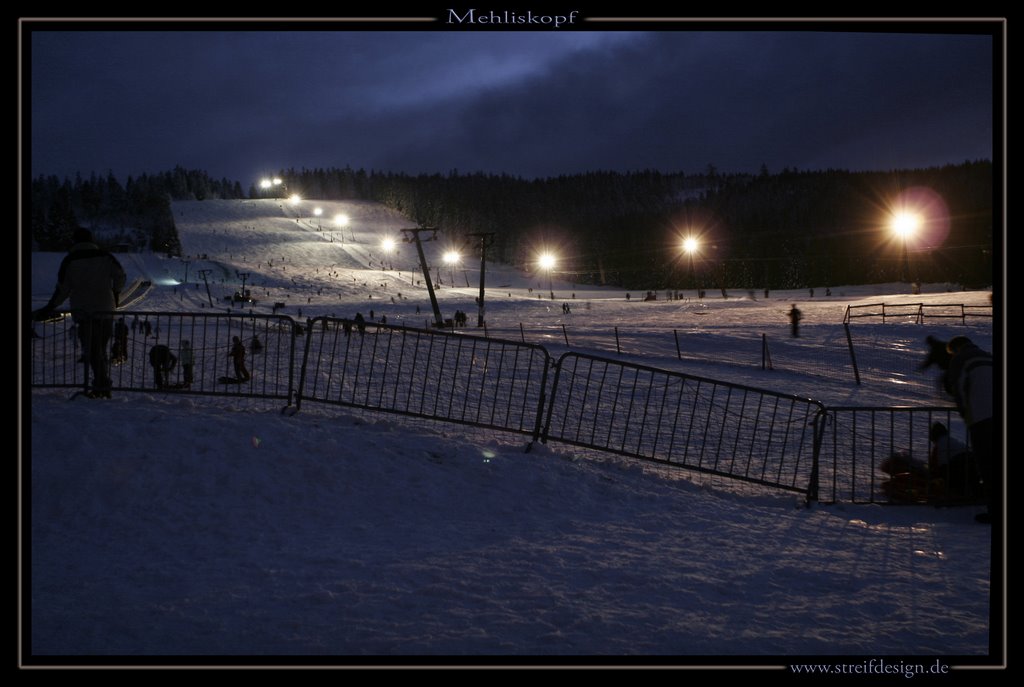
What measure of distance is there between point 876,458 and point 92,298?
9.57 m

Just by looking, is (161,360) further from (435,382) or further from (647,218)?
(647,218)

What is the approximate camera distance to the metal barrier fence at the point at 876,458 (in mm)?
6309

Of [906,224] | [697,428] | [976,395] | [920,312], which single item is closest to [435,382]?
[697,428]

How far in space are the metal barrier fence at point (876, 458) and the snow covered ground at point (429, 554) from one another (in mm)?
411

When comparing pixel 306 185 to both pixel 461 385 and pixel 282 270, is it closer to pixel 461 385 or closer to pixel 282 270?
pixel 282 270

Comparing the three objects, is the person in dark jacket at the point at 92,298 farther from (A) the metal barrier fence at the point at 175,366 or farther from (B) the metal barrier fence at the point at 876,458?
(B) the metal barrier fence at the point at 876,458

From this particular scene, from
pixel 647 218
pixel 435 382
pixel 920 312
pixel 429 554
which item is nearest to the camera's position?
pixel 429 554

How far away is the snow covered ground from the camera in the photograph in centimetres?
314

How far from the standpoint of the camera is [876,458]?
8.23 metres

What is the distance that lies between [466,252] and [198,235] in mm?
50495

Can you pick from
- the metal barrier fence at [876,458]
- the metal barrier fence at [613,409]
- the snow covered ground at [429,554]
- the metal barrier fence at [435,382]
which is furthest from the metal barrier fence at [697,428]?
the metal barrier fence at [435,382]

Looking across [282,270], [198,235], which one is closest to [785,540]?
[282,270]

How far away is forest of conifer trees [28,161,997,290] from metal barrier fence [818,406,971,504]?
62.4 metres

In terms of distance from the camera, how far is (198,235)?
10056cm
